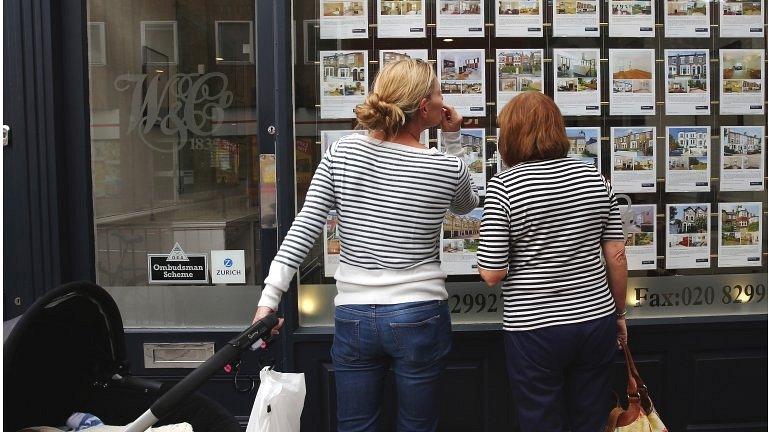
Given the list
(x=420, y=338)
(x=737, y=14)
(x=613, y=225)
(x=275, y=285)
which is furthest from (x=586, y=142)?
(x=275, y=285)

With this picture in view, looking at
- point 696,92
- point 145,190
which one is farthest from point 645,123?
point 145,190

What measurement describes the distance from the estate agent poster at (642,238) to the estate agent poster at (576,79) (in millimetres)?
615

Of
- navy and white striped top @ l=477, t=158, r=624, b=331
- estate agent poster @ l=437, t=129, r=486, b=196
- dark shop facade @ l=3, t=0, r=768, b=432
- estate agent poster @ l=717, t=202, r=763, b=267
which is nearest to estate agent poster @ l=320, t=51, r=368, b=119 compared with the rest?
dark shop facade @ l=3, t=0, r=768, b=432

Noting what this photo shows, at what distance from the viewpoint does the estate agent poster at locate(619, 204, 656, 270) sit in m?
3.59

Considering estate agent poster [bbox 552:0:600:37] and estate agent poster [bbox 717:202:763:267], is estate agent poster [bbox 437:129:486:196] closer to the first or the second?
estate agent poster [bbox 552:0:600:37]

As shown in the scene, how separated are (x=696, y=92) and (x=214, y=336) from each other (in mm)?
2868

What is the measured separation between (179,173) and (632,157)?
241 centimetres

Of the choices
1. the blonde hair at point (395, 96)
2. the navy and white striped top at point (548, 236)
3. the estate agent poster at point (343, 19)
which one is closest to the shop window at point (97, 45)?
the estate agent poster at point (343, 19)

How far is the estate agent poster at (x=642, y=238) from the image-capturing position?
3.59 m

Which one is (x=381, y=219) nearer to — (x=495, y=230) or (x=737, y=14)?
(x=495, y=230)

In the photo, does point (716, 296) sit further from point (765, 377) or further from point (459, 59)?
point (459, 59)

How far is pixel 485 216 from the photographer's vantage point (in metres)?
2.40

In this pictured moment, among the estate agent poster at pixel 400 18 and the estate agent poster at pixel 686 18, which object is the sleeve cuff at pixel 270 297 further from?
the estate agent poster at pixel 686 18

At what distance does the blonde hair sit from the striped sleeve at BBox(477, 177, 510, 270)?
414 millimetres
